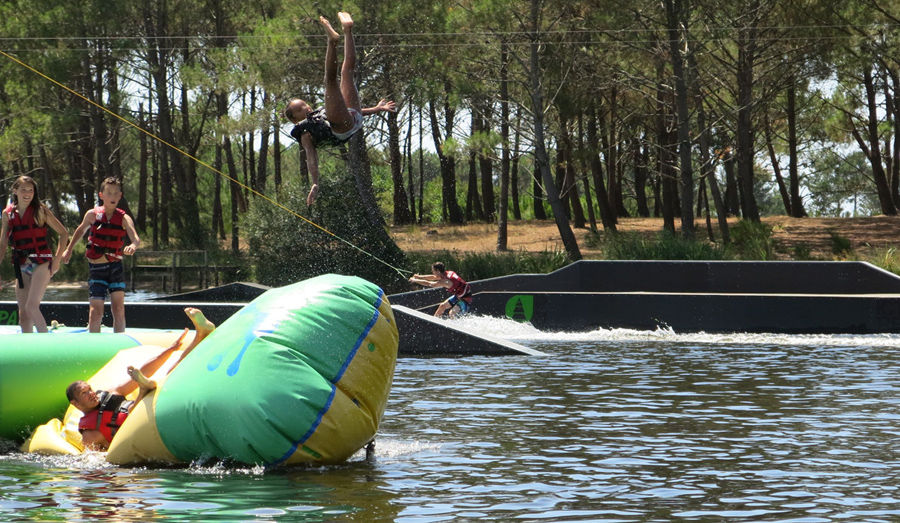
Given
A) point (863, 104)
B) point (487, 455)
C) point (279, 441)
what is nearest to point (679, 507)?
point (487, 455)

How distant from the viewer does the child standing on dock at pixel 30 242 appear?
37.0 feet

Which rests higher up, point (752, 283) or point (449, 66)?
point (449, 66)

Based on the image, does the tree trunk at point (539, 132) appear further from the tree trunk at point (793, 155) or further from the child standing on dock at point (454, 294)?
the child standing on dock at point (454, 294)

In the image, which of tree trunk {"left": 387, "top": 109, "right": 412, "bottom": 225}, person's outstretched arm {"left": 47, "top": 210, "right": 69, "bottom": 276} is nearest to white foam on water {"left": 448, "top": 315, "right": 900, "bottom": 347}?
person's outstretched arm {"left": 47, "top": 210, "right": 69, "bottom": 276}

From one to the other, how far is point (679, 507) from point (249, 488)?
2.67 metres

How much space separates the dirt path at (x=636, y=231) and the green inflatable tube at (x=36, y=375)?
21081mm

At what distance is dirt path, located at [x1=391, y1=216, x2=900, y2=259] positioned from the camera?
3173 cm

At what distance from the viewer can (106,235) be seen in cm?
1150

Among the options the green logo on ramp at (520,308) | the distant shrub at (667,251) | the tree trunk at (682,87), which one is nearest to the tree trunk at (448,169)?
the tree trunk at (682,87)

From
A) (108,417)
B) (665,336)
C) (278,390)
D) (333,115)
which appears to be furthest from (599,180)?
(278,390)

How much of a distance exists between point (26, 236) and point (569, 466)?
636 centimetres

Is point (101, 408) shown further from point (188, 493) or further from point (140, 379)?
point (188, 493)

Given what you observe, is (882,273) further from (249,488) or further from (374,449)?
(249,488)

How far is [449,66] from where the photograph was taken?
34281mm
